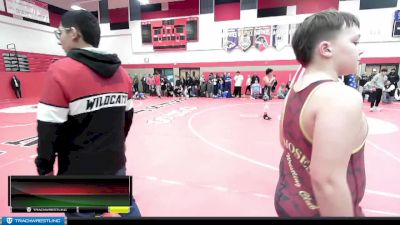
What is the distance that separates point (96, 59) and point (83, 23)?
21cm

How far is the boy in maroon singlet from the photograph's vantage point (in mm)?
785

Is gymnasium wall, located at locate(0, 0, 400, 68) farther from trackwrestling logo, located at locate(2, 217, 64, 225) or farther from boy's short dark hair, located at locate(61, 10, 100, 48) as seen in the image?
trackwrestling logo, located at locate(2, 217, 64, 225)

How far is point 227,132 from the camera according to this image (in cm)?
598

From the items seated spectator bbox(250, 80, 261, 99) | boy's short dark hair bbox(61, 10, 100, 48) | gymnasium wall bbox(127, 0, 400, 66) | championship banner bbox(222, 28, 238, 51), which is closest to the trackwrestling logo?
boy's short dark hair bbox(61, 10, 100, 48)

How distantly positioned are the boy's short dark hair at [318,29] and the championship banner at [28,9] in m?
16.9

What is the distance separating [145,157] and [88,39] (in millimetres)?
3183

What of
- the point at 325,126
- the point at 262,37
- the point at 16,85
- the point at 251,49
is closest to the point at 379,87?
the point at 262,37

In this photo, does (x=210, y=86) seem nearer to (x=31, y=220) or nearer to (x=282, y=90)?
(x=282, y=90)

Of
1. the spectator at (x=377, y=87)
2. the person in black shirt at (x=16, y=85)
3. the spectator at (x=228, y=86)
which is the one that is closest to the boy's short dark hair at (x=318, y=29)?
the spectator at (x=377, y=87)

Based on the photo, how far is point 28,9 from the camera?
13969 mm

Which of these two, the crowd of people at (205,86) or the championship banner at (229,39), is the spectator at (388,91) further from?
the championship banner at (229,39)

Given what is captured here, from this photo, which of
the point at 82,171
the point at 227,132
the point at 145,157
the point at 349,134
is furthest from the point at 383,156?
the point at 82,171

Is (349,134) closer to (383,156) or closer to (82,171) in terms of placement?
(82,171)

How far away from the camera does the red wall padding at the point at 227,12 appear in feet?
50.8
